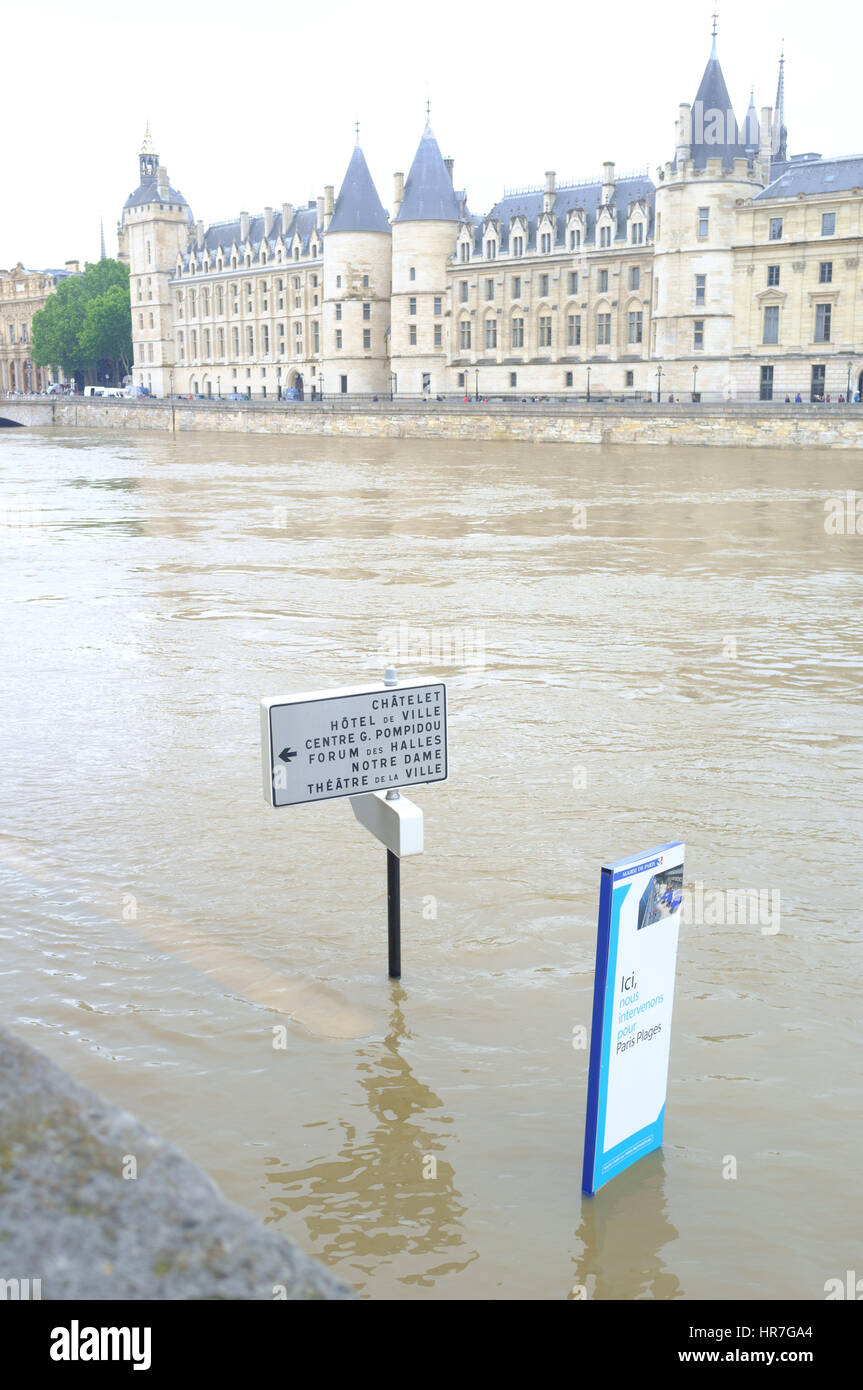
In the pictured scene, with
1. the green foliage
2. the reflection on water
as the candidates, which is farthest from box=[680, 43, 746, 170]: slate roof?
the green foliage

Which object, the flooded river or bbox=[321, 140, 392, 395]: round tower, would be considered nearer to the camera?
the flooded river

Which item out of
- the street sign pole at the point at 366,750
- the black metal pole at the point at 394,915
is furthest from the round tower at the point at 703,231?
the street sign pole at the point at 366,750

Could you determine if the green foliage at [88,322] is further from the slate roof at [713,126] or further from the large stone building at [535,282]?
the slate roof at [713,126]

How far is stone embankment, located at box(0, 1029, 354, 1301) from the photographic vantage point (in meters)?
1.47

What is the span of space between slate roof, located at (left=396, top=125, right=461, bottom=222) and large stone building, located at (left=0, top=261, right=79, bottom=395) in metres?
76.4

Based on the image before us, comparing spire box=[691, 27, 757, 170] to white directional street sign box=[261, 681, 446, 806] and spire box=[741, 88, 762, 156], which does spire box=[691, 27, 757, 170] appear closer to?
spire box=[741, 88, 762, 156]

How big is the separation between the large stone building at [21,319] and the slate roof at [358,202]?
231 ft

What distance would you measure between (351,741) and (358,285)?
302 ft

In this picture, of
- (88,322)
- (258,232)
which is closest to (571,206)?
(258,232)

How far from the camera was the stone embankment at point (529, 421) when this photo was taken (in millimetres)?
54688

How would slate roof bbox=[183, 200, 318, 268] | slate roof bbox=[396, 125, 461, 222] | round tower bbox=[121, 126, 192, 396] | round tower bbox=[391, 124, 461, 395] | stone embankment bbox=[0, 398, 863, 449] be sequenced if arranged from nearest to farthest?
stone embankment bbox=[0, 398, 863, 449] → slate roof bbox=[396, 125, 461, 222] → round tower bbox=[391, 124, 461, 395] → slate roof bbox=[183, 200, 318, 268] → round tower bbox=[121, 126, 192, 396]

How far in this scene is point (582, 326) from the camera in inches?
3211
